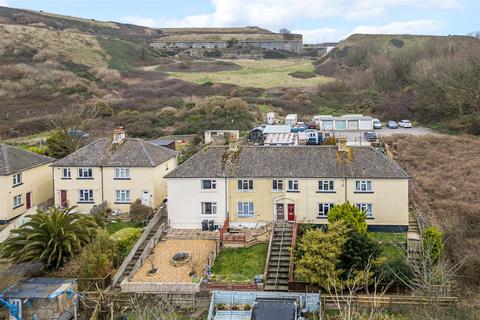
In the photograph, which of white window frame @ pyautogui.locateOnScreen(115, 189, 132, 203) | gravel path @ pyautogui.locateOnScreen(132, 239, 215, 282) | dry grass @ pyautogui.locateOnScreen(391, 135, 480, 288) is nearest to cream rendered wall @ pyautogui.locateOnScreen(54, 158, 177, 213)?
white window frame @ pyautogui.locateOnScreen(115, 189, 132, 203)

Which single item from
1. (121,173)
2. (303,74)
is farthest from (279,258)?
(303,74)

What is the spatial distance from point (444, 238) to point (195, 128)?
43059 millimetres

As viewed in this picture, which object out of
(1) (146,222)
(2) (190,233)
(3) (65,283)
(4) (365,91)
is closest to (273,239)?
(2) (190,233)

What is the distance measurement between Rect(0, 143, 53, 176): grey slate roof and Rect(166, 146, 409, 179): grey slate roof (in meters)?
12.3

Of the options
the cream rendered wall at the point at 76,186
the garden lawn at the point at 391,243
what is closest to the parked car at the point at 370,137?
the garden lawn at the point at 391,243

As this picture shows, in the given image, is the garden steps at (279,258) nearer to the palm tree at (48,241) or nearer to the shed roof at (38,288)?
the shed roof at (38,288)

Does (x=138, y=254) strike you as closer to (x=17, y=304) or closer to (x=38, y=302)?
(x=38, y=302)

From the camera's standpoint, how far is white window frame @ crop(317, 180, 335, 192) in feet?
107

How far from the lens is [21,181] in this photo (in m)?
37.8

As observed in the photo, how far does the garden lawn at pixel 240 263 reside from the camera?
27.6 m

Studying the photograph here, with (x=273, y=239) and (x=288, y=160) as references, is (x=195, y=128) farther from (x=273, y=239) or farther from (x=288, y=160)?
(x=273, y=239)

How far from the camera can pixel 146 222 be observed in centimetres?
3484

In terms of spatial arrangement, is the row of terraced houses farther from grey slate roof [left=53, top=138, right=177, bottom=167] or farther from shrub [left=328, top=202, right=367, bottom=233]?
shrub [left=328, top=202, right=367, bottom=233]

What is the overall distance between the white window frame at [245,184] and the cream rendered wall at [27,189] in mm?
16890
